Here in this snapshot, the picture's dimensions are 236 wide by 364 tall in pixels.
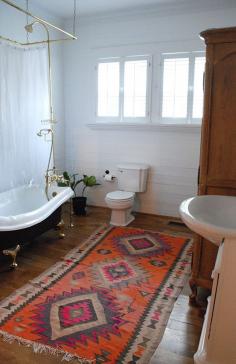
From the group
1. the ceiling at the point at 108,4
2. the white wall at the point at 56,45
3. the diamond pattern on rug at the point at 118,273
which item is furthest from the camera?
the ceiling at the point at 108,4

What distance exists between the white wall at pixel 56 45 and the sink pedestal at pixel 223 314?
330cm

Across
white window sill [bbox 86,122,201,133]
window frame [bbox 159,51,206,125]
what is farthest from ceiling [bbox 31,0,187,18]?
white window sill [bbox 86,122,201,133]

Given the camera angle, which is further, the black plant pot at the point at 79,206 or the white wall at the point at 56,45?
the black plant pot at the point at 79,206

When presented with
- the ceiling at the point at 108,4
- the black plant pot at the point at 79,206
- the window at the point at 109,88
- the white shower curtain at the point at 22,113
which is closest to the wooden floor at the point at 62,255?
the black plant pot at the point at 79,206

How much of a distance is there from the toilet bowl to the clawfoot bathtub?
581mm

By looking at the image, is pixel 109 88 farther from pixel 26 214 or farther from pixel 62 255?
pixel 62 255

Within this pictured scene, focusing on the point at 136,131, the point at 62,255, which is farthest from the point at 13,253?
the point at 136,131

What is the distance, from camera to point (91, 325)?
2072 millimetres

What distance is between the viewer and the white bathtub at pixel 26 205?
2.69 meters

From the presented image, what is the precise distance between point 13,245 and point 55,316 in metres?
0.87

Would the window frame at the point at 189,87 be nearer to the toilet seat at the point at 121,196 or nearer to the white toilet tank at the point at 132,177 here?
the white toilet tank at the point at 132,177

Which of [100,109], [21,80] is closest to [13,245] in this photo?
[21,80]

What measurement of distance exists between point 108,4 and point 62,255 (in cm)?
307

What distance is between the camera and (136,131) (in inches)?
167
